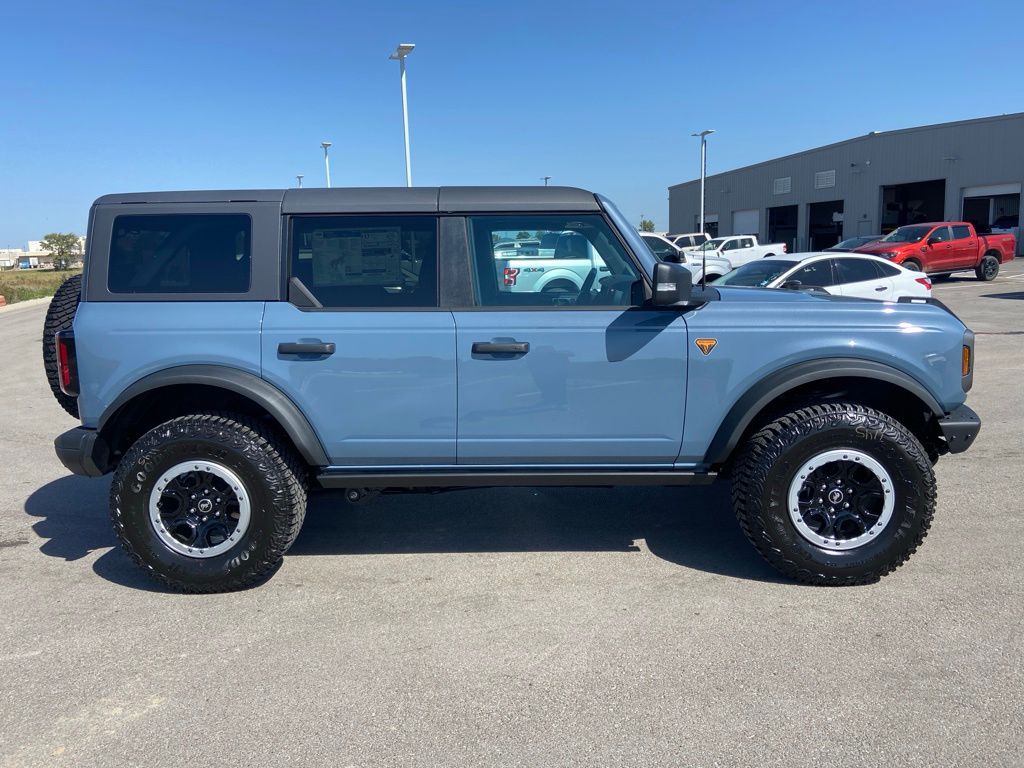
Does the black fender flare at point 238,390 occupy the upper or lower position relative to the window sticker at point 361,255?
lower

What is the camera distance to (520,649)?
11.3 feet

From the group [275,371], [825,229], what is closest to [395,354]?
[275,371]

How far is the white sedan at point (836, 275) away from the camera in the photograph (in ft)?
43.0

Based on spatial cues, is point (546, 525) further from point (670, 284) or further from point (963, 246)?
point (963, 246)

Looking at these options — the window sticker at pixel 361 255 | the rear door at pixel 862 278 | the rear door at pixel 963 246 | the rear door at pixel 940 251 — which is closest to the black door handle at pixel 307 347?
the window sticker at pixel 361 255

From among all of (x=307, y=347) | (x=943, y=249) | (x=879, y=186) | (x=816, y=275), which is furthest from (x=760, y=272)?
(x=879, y=186)

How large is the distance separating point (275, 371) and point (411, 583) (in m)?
1.29

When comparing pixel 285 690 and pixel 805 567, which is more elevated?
pixel 805 567

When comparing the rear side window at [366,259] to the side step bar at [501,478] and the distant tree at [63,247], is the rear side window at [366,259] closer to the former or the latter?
the side step bar at [501,478]

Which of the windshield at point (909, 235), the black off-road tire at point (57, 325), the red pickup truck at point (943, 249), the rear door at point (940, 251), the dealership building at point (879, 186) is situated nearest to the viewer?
the black off-road tire at point (57, 325)

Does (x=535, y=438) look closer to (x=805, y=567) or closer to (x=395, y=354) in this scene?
(x=395, y=354)

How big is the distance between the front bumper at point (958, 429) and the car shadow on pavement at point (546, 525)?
110cm

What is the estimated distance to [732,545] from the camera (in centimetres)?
458

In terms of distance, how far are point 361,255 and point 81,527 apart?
2701 millimetres
